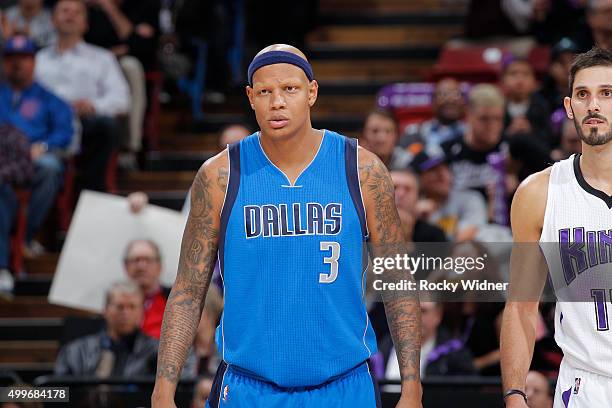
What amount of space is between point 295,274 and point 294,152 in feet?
1.64

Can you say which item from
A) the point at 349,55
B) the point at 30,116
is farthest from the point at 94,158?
the point at 349,55

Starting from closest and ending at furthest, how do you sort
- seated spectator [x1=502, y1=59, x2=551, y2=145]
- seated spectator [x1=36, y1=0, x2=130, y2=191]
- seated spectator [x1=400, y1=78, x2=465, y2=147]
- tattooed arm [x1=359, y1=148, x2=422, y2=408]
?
1. tattooed arm [x1=359, y1=148, x2=422, y2=408]
2. seated spectator [x1=502, y1=59, x2=551, y2=145]
3. seated spectator [x1=400, y1=78, x2=465, y2=147]
4. seated spectator [x1=36, y1=0, x2=130, y2=191]

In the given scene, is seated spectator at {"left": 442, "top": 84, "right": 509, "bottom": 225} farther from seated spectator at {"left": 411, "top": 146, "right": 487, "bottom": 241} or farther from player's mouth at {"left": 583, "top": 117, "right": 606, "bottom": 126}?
player's mouth at {"left": 583, "top": 117, "right": 606, "bottom": 126}

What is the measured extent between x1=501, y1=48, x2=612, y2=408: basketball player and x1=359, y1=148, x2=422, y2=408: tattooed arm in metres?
0.39

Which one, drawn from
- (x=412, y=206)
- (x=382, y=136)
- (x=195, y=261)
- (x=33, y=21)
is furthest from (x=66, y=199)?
(x=195, y=261)

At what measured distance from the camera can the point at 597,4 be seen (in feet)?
31.5

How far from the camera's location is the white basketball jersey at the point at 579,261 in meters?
4.96

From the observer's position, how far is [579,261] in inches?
200

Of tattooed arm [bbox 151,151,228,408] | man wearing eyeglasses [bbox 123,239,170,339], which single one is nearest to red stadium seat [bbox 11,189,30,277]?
man wearing eyeglasses [bbox 123,239,170,339]

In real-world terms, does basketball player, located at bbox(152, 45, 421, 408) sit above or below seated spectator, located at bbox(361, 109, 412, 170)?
below

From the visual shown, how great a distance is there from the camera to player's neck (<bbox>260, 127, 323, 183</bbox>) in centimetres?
505

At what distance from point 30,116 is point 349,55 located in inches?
149

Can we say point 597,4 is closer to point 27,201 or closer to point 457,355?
point 457,355

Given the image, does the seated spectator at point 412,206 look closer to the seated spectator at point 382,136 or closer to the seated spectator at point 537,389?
the seated spectator at point 382,136
